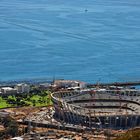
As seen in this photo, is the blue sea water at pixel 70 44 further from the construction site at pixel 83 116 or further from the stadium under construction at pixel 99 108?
the construction site at pixel 83 116

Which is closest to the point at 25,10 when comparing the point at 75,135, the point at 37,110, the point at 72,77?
the point at 72,77

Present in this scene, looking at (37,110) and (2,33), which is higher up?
→ (2,33)

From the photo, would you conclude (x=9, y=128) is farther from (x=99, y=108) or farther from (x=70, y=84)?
(x=70, y=84)


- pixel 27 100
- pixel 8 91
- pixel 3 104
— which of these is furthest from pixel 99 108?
pixel 8 91

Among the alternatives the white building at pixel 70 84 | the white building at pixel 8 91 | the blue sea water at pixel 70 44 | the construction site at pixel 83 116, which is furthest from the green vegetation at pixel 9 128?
the blue sea water at pixel 70 44

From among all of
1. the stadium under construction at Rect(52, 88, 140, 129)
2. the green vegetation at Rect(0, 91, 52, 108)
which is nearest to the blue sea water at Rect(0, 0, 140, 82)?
the green vegetation at Rect(0, 91, 52, 108)

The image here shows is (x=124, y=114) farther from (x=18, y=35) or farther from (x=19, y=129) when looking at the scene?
(x=18, y=35)
